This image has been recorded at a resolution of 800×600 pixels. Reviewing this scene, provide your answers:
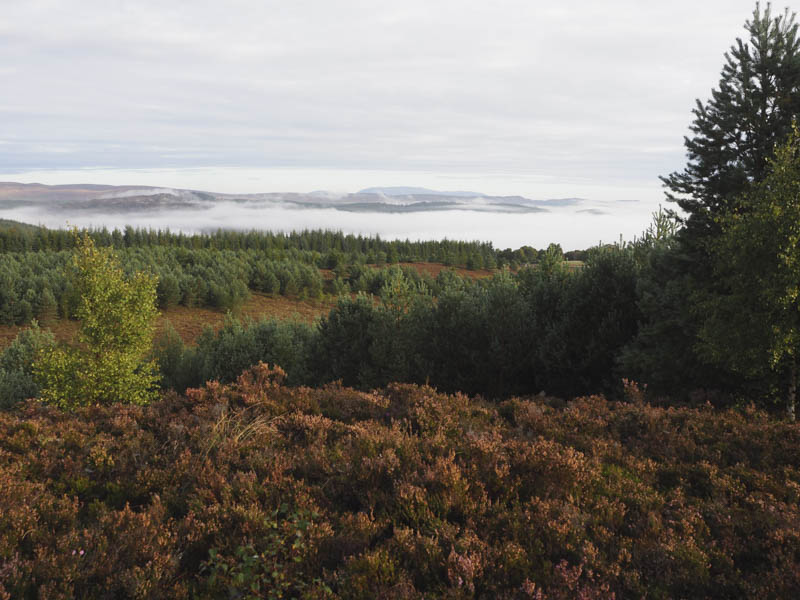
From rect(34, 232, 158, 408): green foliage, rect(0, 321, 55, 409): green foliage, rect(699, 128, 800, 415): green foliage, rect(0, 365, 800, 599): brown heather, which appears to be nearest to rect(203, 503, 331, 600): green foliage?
rect(0, 365, 800, 599): brown heather

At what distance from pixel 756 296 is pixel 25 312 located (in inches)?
3700

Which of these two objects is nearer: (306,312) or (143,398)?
(143,398)

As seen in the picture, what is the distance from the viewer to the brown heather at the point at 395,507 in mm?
3900

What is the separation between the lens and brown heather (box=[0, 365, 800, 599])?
Result: 3.90 meters

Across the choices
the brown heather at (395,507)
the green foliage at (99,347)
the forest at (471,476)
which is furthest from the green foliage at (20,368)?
the brown heather at (395,507)

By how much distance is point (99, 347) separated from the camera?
26734 millimetres

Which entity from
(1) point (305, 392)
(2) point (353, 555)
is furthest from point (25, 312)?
(2) point (353, 555)

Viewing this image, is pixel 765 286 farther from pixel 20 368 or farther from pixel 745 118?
pixel 20 368

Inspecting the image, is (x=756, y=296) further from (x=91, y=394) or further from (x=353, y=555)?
(x=91, y=394)

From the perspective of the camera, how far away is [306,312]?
103m

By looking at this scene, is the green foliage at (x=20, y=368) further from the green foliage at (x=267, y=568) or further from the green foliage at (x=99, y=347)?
the green foliage at (x=267, y=568)

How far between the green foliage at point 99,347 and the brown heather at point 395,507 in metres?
21.4

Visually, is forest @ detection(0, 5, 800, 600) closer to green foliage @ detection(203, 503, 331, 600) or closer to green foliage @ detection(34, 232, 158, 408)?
green foliage @ detection(203, 503, 331, 600)

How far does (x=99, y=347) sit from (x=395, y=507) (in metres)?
28.1
